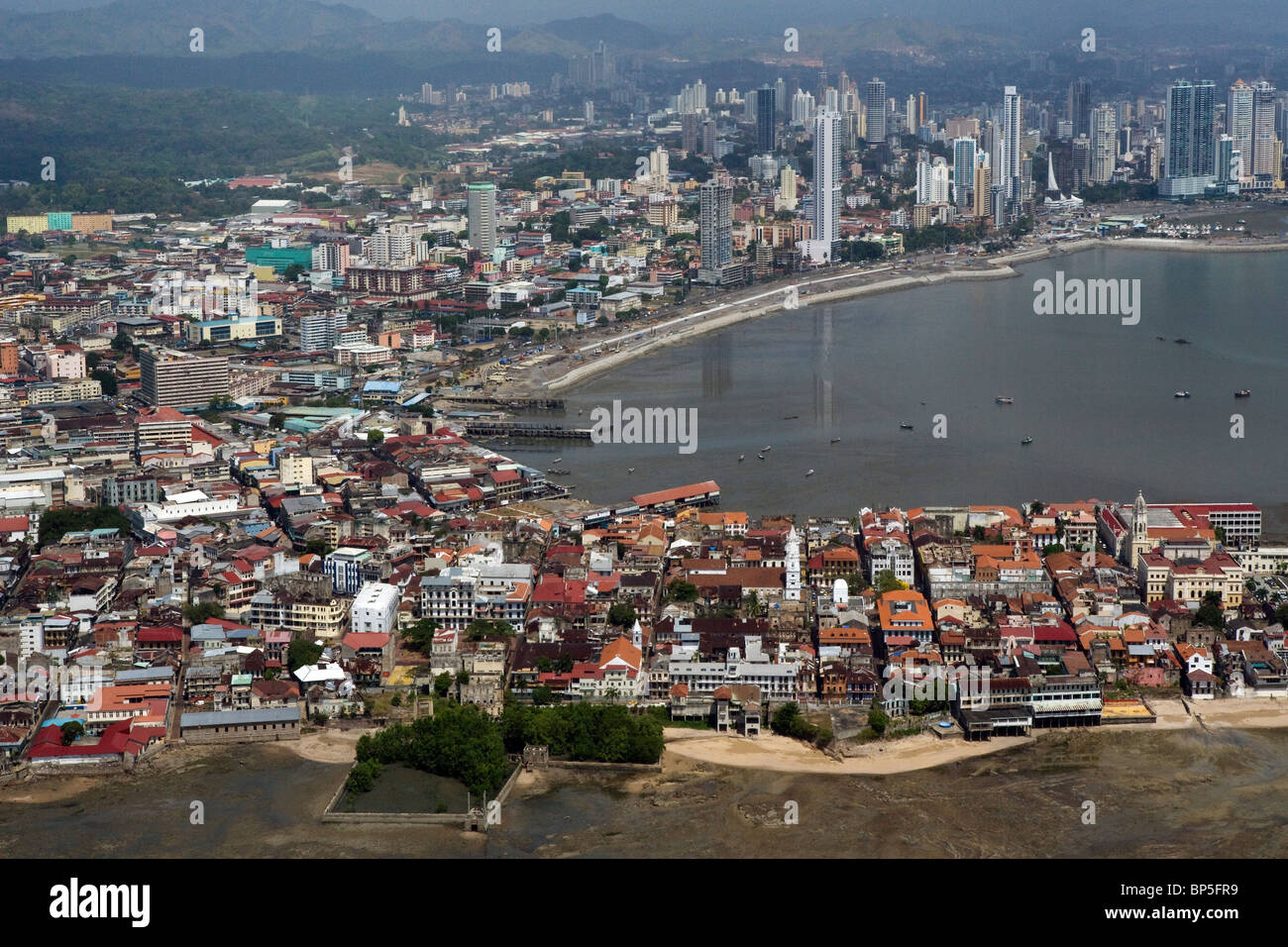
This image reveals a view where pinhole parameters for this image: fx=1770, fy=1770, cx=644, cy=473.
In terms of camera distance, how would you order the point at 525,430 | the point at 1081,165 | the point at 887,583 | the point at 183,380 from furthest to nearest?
1. the point at 1081,165
2. the point at 183,380
3. the point at 525,430
4. the point at 887,583

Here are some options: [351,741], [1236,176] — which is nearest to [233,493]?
[351,741]

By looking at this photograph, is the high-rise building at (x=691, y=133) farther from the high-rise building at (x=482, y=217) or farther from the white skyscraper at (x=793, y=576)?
the white skyscraper at (x=793, y=576)

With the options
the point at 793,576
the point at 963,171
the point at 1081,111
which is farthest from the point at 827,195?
the point at 793,576

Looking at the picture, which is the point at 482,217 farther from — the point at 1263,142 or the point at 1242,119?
the point at 1242,119

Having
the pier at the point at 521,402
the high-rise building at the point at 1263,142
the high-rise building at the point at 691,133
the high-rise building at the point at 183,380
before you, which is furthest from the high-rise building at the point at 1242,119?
the high-rise building at the point at 183,380

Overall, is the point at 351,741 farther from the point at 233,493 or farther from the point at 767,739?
the point at 233,493

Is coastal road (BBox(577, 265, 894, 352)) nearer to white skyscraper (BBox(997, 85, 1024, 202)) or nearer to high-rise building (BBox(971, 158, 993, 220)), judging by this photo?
high-rise building (BBox(971, 158, 993, 220))

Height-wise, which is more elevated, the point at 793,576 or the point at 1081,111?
the point at 1081,111

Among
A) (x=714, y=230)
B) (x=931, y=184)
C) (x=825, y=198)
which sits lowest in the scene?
(x=714, y=230)
